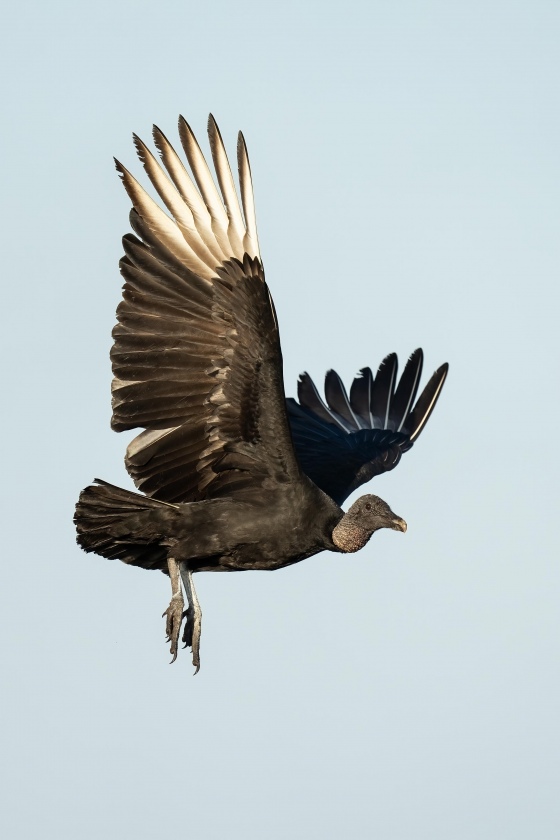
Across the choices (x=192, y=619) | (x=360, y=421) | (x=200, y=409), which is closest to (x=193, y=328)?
(x=200, y=409)

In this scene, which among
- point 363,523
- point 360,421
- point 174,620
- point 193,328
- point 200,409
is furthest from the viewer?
point 360,421

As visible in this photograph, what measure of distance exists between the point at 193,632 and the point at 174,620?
0.18 metres

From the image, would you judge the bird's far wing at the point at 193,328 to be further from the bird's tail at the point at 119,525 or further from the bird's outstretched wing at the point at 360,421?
the bird's outstretched wing at the point at 360,421

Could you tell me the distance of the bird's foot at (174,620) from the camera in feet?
32.6

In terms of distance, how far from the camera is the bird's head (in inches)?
396

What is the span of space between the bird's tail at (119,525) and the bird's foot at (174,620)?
29 centimetres

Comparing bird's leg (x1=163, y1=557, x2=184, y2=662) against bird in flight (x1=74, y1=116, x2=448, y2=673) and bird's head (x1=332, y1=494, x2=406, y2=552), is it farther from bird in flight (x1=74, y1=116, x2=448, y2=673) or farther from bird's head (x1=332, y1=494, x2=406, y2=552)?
bird's head (x1=332, y1=494, x2=406, y2=552)

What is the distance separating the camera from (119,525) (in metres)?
9.66

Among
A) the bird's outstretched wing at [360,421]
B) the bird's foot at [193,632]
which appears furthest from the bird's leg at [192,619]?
the bird's outstretched wing at [360,421]

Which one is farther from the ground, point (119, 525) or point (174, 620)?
point (119, 525)

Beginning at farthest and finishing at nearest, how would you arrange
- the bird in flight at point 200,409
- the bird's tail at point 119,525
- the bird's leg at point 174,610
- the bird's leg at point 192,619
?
the bird's leg at point 192,619 < the bird's leg at point 174,610 < the bird's tail at point 119,525 < the bird in flight at point 200,409

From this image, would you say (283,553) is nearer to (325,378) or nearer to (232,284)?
(232,284)

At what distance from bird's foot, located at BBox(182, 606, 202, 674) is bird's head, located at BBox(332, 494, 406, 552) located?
100 centimetres

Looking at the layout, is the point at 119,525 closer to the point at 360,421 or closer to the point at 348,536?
the point at 348,536
